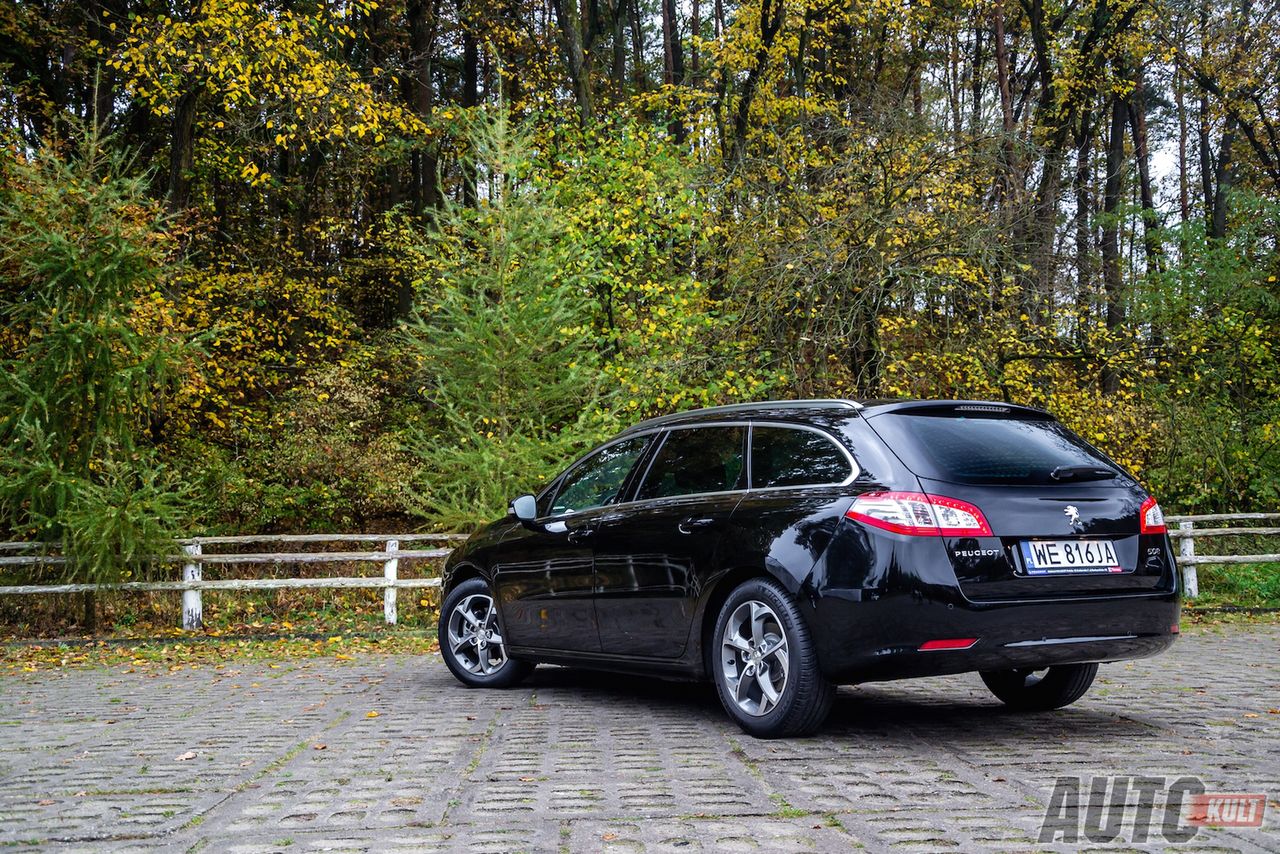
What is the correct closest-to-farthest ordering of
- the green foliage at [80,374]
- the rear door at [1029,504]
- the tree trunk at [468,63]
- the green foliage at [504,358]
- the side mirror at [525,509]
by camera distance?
the rear door at [1029,504], the side mirror at [525,509], the green foliage at [80,374], the green foliage at [504,358], the tree trunk at [468,63]

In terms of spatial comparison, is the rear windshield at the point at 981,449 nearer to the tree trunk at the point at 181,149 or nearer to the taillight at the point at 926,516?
the taillight at the point at 926,516

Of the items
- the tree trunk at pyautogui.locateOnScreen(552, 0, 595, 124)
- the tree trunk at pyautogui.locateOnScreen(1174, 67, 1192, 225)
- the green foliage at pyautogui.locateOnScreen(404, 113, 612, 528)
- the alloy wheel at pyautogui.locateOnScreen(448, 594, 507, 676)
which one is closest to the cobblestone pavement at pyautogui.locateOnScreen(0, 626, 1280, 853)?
the alloy wheel at pyautogui.locateOnScreen(448, 594, 507, 676)

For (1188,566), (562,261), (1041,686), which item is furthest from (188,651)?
(1188,566)

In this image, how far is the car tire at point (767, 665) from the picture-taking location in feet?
18.7

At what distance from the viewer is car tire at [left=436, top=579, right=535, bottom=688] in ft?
27.6

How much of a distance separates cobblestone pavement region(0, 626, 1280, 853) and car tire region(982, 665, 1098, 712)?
0.51 feet

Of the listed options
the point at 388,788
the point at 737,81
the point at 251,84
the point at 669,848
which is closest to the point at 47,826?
the point at 388,788

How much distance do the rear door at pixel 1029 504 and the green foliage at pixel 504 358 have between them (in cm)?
941

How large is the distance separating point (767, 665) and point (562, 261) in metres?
10.9

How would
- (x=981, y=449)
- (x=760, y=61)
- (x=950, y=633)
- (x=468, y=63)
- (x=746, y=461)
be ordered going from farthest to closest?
(x=468, y=63)
(x=760, y=61)
(x=746, y=461)
(x=981, y=449)
(x=950, y=633)

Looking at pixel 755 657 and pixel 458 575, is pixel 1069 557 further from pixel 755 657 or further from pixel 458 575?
pixel 458 575

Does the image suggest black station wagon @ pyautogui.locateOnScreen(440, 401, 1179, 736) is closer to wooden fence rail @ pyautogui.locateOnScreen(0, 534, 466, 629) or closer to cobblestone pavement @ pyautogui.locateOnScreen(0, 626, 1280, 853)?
cobblestone pavement @ pyautogui.locateOnScreen(0, 626, 1280, 853)

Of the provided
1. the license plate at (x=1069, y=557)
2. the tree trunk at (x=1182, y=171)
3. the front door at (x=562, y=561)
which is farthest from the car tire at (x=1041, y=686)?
the tree trunk at (x=1182, y=171)

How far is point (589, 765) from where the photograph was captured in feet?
17.7
